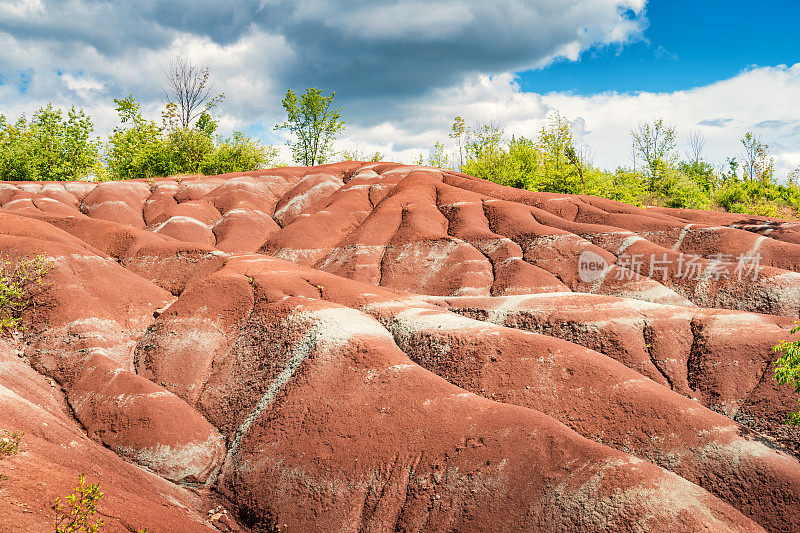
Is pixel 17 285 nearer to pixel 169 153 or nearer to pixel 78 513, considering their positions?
pixel 78 513

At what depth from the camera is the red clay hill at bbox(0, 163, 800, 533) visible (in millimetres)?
8852

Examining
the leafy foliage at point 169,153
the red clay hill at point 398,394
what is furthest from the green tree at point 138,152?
the red clay hill at point 398,394

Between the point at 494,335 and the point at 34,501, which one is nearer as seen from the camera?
the point at 34,501

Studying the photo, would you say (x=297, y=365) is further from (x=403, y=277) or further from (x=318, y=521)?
(x=403, y=277)

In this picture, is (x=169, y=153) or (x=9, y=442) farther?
(x=169, y=153)

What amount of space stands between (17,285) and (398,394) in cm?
1252

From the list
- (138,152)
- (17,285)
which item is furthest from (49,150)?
(17,285)

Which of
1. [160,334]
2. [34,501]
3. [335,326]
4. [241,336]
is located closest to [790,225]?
[335,326]

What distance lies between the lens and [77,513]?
5.76 m

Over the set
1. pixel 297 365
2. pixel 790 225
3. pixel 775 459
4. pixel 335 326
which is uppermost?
pixel 790 225

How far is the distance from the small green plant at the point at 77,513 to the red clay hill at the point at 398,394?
0.14m

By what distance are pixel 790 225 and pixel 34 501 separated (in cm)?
3063

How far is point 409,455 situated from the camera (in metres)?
10.2

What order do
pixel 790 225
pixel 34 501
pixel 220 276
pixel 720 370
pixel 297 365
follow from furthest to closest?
pixel 790 225 → pixel 220 276 → pixel 720 370 → pixel 297 365 → pixel 34 501
